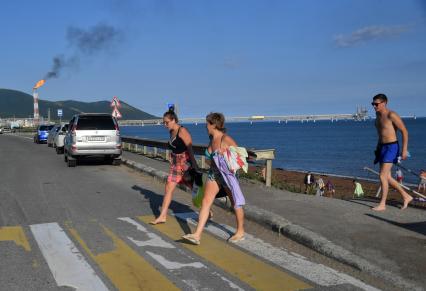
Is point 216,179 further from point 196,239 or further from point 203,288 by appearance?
point 203,288

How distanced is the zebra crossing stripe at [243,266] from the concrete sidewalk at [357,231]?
33.9 inches

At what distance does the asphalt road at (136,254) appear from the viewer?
4.91 meters

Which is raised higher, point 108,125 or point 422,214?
point 108,125

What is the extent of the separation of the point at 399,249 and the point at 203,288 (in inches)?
99.1

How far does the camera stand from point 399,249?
5.79m

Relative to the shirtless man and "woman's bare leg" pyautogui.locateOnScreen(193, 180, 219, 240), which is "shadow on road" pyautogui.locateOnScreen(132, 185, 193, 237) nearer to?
"woman's bare leg" pyautogui.locateOnScreen(193, 180, 219, 240)

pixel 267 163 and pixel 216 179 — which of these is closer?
pixel 216 179

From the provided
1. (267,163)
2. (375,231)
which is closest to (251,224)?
(375,231)

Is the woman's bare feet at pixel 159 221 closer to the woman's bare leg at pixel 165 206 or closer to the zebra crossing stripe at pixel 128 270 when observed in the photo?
the woman's bare leg at pixel 165 206

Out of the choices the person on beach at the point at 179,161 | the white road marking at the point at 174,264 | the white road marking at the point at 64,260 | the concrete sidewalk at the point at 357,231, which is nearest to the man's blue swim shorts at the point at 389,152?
the concrete sidewalk at the point at 357,231

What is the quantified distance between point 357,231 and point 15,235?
15.4 ft

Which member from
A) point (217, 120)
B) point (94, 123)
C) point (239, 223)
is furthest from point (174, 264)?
point (94, 123)

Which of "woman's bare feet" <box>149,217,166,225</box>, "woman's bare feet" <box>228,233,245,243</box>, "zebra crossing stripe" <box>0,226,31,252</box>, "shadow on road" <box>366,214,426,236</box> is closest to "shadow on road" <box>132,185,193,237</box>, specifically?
"woman's bare feet" <box>149,217,166,225</box>

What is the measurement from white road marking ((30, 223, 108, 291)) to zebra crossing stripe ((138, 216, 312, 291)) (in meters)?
1.33
